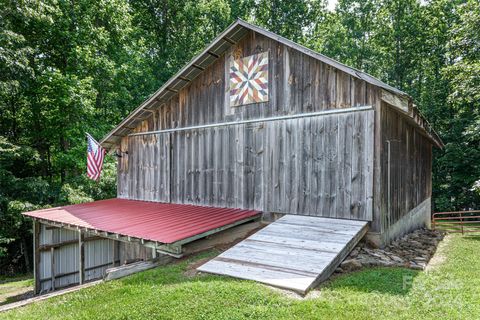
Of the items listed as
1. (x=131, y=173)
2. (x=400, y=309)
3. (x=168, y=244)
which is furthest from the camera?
(x=131, y=173)

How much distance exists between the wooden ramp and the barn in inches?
1.3

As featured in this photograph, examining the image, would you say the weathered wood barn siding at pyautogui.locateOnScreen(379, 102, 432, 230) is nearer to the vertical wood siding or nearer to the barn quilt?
the vertical wood siding

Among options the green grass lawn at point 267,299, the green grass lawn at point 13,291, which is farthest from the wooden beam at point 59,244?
the green grass lawn at point 267,299

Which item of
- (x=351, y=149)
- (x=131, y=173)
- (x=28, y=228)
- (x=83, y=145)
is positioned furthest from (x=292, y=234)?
(x=28, y=228)

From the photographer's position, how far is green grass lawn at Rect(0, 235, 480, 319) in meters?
3.99

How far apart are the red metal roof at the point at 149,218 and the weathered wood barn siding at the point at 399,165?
337cm

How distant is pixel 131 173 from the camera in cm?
1200

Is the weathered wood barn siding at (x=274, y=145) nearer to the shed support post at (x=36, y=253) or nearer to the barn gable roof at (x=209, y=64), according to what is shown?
the barn gable roof at (x=209, y=64)

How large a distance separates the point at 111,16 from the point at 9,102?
23.4ft

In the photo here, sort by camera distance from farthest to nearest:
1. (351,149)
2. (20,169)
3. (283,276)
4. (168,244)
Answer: (20,169) → (351,149) → (168,244) → (283,276)

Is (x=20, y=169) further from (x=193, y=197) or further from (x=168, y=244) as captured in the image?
(x=168, y=244)

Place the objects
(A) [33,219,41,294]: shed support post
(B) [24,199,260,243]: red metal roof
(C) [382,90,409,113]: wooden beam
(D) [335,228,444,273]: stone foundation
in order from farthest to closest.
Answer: (A) [33,219,41,294]: shed support post
(B) [24,199,260,243]: red metal roof
(C) [382,90,409,113]: wooden beam
(D) [335,228,444,273]: stone foundation

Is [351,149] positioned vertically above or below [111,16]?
below

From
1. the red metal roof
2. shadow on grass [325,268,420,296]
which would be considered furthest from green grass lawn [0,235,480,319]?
the red metal roof
